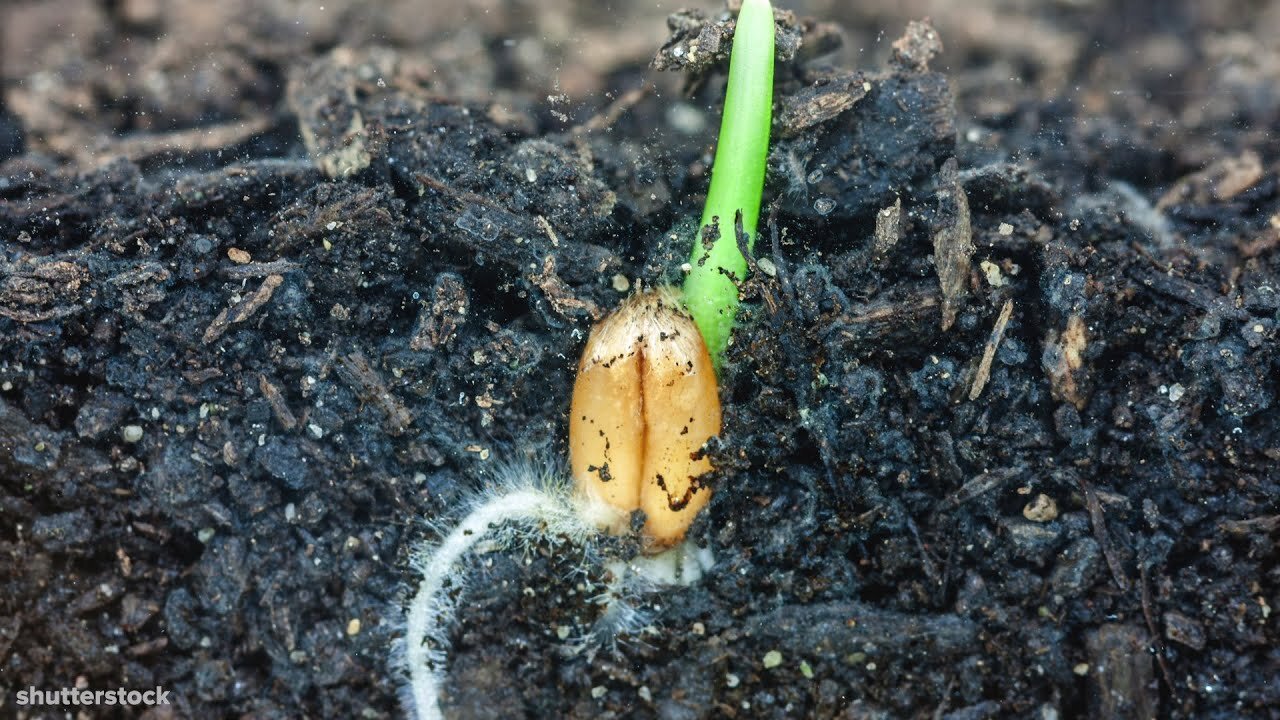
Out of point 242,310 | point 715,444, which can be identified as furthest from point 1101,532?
point 242,310

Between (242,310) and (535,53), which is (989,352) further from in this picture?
(535,53)

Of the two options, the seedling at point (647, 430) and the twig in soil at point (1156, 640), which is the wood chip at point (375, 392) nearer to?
the seedling at point (647, 430)

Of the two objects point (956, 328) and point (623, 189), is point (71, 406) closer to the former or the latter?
point (623, 189)

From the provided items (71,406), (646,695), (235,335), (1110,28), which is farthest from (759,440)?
(1110,28)

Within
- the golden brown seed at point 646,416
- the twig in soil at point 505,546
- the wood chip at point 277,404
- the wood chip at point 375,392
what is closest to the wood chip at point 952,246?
the golden brown seed at point 646,416

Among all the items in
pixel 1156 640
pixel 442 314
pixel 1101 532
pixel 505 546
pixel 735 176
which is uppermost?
pixel 735 176

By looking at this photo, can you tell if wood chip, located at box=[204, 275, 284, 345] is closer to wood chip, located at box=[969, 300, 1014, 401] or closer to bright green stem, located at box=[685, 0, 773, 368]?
bright green stem, located at box=[685, 0, 773, 368]
